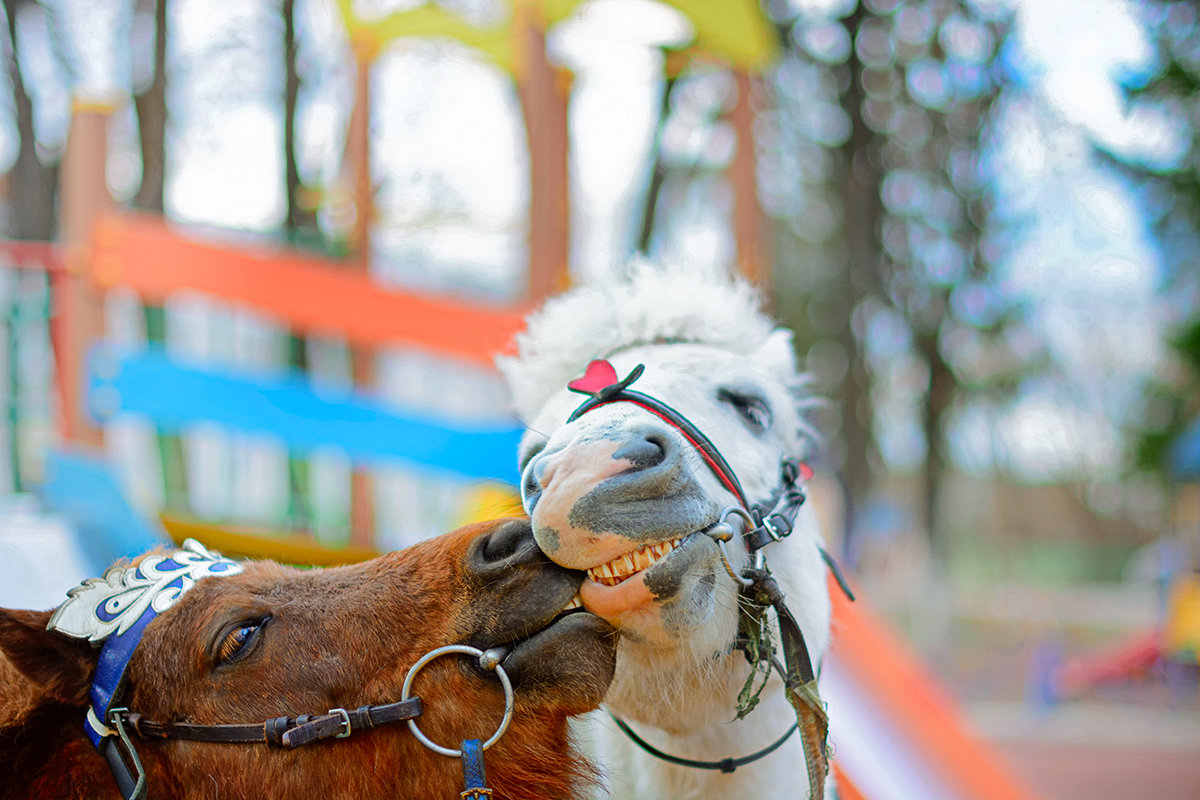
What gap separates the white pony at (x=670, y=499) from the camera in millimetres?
1615

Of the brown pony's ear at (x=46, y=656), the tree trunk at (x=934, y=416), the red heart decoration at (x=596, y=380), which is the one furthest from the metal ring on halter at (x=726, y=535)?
the tree trunk at (x=934, y=416)

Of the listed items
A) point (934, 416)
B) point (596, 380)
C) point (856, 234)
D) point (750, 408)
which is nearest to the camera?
point (596, 380)

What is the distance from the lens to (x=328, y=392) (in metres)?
5.28

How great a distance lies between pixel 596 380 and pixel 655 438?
291 mm

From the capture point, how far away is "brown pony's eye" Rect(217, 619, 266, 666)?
1678 mm

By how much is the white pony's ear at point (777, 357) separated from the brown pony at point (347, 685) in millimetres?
984

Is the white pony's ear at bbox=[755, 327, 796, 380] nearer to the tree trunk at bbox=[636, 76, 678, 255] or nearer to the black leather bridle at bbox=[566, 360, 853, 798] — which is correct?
the black leather bridle at bbox=[566, 360, 853, 798]

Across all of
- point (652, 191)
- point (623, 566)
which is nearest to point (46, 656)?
point (623, 566)

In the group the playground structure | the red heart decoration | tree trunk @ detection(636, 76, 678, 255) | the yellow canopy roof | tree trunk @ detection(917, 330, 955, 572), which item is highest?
the yellow canopy roof

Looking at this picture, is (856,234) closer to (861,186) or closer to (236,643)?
(861,186)

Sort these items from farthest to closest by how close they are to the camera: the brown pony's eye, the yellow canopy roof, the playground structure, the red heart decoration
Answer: the yellow canopy roof → the playground structure → the red heart decoration → the brown pony's eye

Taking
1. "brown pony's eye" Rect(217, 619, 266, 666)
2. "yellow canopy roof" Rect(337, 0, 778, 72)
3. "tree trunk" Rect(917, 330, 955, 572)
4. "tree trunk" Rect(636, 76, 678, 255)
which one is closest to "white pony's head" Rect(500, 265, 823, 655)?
"brown pony's eye" Rect(217, 619, 266, 666)

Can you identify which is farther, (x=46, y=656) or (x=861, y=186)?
(x=861, y=186)

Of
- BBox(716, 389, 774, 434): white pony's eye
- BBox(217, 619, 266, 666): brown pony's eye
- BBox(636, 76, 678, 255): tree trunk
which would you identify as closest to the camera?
BBox(217, 619, 266, 666): brown pony's eye
